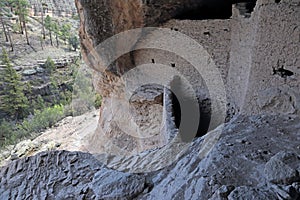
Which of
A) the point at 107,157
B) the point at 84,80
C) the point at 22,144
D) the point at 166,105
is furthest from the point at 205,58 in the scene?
the point at 84,80

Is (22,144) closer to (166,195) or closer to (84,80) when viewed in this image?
(84,80)

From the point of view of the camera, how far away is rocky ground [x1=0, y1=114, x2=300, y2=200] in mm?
Result: 1327

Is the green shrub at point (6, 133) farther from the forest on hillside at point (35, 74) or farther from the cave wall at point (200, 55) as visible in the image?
the cave wall at point (200, 55)

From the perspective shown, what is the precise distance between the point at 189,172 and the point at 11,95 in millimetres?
15507

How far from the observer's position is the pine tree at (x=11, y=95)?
47.7 feet

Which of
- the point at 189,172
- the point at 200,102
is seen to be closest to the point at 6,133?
the point at 200,102

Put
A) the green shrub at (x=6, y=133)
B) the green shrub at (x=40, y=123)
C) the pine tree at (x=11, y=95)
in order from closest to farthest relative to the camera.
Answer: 1. the green shrub at (x=6, y=133)
2. the green shrub at (x=40, y=123)
3. the pine tree at (x=11, y=95)

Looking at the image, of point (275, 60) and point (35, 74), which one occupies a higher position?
point (275, 60)

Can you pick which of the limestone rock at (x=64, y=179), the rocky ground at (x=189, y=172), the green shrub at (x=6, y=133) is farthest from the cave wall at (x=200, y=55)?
the green shrub at (x=6, y=133)

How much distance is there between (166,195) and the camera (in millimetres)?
1462

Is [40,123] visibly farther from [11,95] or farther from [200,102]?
[200,102]

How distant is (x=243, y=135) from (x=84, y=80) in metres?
16.4

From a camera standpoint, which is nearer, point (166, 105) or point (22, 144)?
point (166, 105)

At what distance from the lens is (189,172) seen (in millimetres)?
1604
